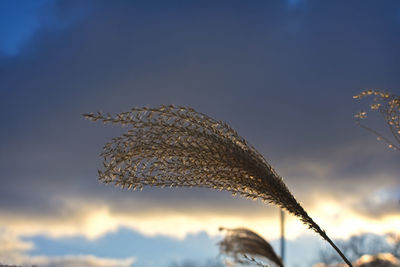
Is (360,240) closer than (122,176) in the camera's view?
No

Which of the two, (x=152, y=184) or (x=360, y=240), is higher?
(x=360, y=240)

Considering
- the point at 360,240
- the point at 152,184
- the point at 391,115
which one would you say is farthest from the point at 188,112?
the point at 360,240

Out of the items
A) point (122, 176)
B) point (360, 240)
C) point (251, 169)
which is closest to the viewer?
point (251, 169)

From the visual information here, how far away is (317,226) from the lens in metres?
2.93

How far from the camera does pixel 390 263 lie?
126 inches

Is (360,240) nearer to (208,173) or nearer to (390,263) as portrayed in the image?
(390,263)

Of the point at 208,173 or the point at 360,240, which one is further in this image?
the point at 360,240

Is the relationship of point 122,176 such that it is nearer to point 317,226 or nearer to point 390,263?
point 317,226

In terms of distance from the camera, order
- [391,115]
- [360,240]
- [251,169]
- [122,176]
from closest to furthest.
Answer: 1. [251,169]
2. [122,176]
3. [391,115]
4. [360,240]

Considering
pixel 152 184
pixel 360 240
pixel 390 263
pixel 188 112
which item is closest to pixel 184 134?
pixel 188 112

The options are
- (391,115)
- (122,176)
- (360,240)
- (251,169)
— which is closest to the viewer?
(251,169)

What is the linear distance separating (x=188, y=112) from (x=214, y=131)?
0.22 m

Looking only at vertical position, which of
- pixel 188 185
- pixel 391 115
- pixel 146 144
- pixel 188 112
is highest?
pixel 391 115

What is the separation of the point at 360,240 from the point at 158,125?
10883mm
